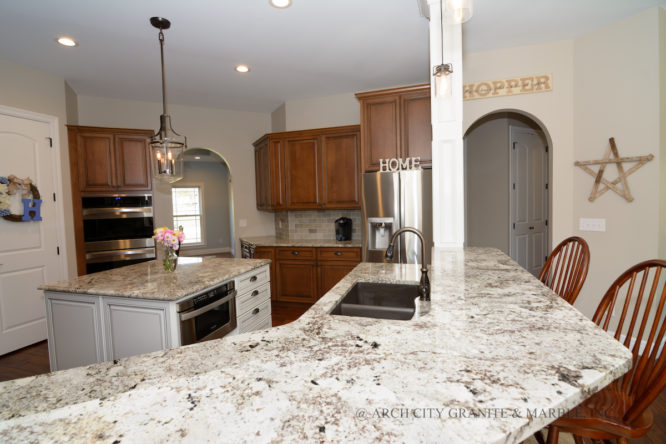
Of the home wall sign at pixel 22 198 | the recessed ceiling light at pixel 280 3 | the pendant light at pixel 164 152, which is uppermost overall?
the recessed ceiling light at pixel 280 3

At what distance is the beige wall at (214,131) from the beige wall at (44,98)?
23.9 inches

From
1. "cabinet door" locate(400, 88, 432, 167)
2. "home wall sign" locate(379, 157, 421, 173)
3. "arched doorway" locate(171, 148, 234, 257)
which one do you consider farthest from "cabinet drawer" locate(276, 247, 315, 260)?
"arched doorway" locate(171, 148, 234, 257)

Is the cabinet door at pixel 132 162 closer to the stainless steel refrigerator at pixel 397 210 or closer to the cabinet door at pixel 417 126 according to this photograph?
the stainless steel refrigerator at pixel 397 210

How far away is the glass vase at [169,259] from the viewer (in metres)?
2.41

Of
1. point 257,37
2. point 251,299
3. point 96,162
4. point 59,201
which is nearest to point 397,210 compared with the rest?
point 251,299

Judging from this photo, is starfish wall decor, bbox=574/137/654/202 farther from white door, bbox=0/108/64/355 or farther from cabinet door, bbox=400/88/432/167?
white door, bbox=0/108/64/355

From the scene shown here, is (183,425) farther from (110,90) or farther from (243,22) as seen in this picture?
(110,90)

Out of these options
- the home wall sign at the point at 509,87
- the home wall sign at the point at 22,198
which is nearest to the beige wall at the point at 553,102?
the home wall sign at the point at 509,87

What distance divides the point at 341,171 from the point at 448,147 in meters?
1.90

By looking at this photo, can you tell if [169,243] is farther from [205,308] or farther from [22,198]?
[22,198]

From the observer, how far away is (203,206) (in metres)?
8.48

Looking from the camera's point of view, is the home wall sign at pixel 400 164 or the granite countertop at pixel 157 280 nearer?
the granite countertop at pixel 157 280

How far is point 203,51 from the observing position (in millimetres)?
3182

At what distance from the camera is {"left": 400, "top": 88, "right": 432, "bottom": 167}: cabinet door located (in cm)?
361
